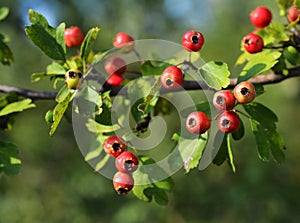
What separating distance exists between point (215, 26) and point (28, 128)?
4.39 meters

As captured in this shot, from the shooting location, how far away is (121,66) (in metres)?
1.42

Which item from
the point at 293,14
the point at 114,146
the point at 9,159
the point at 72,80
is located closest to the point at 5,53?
the point at 9,159

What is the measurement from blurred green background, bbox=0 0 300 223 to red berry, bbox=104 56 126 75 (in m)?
0.99

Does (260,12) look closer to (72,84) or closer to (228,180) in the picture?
(72,84)

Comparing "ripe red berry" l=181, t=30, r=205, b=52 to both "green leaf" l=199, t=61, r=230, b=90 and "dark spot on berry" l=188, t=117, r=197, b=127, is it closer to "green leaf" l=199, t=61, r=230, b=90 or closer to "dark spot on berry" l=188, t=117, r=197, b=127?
"green leaf" l=199, t=61, r=230, b=90

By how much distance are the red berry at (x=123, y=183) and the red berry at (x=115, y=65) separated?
1.17 feet

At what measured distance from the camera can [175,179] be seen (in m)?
4.45

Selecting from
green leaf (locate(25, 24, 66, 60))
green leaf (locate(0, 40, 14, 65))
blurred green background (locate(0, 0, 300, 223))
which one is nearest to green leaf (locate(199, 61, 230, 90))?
green leaf (locate(25, 24, 66, 60))

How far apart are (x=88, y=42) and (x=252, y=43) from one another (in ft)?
1.49

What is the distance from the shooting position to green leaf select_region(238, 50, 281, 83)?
4.14 feet

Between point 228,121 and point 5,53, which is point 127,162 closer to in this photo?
point 228,121

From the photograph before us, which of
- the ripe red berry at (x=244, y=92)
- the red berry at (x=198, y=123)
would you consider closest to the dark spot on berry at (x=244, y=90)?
the ripe red berry at (x=244, y=92)

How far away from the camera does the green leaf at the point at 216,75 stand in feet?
3.70

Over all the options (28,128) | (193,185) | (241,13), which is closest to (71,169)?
(28,128)
